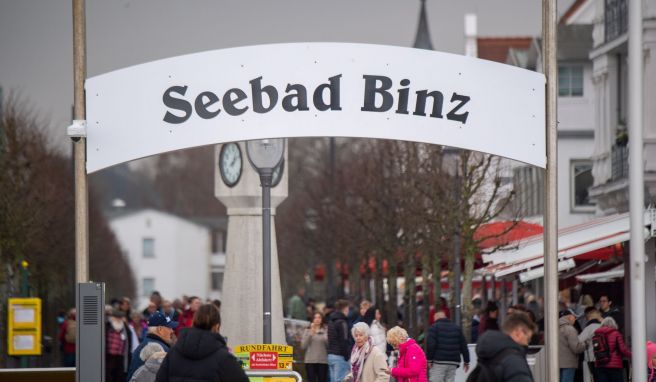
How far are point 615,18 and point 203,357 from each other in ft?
93.2

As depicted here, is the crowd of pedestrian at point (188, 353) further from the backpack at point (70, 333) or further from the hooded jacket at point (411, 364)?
the backpack at point (70, 333)

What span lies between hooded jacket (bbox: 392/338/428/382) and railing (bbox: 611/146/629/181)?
18822 mm

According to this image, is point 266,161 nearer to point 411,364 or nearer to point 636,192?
point 411,364

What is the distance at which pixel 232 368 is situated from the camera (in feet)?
39.6

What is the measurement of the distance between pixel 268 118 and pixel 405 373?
4374mm

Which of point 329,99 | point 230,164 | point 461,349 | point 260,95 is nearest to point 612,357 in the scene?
point 461,349

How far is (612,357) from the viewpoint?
22797mm

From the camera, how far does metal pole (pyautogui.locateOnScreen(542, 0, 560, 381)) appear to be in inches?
651

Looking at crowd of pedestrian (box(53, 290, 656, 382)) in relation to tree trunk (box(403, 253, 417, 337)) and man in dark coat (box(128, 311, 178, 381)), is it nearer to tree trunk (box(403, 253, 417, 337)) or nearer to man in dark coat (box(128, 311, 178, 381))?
man in dark coat (box(128, 311, 178, 381))

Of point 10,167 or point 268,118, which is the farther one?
point 10,167

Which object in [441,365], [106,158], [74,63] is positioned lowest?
[441,365]

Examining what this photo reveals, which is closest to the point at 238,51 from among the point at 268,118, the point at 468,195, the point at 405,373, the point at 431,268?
the point at 268,118

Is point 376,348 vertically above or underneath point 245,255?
underneath

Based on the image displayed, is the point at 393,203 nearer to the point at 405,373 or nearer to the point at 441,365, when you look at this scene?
the point at 441,365
